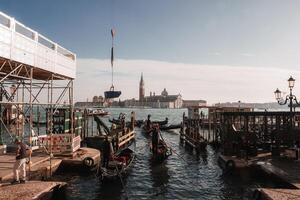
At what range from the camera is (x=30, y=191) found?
1330cm

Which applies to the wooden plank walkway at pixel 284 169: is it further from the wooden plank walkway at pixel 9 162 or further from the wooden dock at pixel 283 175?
the wooden plank walkway at pixel 9 162

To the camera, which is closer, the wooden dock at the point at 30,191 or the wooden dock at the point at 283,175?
the wooden dock at the point at 30,191

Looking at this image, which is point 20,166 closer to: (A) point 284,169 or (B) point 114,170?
(B) point 114,170

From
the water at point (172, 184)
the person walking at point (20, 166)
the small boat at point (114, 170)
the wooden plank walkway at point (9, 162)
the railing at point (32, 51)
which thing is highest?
the railing at point (32, 51)

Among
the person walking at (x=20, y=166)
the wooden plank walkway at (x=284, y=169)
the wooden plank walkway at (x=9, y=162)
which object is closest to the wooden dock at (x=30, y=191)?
the person walking at (x=20, y=166)

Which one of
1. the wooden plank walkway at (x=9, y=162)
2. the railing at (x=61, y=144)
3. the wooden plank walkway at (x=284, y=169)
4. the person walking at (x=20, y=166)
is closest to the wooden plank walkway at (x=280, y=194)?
the wooden plank walkway at (x=284, y=169)

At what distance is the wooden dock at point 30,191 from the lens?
12633 millimetres

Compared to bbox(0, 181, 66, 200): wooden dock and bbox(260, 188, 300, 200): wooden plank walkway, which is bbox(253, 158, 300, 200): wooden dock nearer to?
bbox(260, 188, 300, 200): wooden plank walkway

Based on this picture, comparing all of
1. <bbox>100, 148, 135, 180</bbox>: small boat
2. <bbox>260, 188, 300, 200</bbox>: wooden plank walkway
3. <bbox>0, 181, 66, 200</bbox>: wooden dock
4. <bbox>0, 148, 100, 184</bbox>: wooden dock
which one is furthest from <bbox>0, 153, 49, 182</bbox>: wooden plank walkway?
<bbox>260, 188, 300, 200</bbox>: wooden plank walkway

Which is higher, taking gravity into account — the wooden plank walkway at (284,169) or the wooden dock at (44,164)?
the wooden dock at (44,164)

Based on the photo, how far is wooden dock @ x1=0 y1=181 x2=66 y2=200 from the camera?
12.6 metres

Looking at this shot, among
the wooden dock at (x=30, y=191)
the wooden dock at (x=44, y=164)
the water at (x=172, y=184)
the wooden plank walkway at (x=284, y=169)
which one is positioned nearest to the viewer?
the wooden dock at (x=30, y=191)

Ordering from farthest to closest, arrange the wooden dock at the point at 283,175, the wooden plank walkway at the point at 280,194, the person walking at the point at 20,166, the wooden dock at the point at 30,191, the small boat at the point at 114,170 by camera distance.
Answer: the small boat at the point at 114,170, the person walking at the point at 20,166, the wooden dock at the point at 283,175, the wooden plank walkway at the point at 280,194, the wooden dock at the point at 30,191

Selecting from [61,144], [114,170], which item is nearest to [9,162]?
[61,144]
